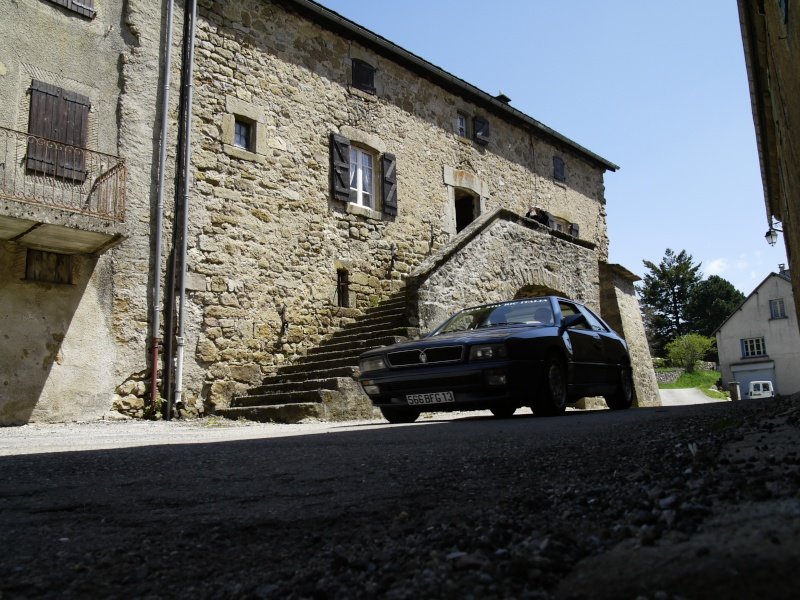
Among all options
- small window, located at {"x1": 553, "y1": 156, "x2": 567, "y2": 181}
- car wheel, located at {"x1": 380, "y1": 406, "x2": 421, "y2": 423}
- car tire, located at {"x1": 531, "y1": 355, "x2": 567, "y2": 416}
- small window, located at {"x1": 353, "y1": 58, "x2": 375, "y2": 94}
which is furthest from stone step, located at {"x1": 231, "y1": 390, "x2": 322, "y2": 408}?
small window, located at {"x1": 553, "y1": 156, "x2": 567, "y2": 181}

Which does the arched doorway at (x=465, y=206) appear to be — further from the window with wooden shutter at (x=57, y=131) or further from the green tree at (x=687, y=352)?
the green tree at (x=687, y=352)

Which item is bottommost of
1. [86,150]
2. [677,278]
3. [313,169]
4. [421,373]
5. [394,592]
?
[394,592]

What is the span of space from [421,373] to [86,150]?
6.33m

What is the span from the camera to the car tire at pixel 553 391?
8.09 metres

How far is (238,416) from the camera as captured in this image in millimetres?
11328

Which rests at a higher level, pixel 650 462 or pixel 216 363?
pixel 216 363

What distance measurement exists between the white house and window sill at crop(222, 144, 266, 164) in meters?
40.4

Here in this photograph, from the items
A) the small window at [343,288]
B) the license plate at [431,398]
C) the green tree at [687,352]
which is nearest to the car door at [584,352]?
the license plate at [431,398]

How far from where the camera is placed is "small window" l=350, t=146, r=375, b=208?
51.9 feet

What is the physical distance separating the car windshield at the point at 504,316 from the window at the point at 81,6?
7.95 metres

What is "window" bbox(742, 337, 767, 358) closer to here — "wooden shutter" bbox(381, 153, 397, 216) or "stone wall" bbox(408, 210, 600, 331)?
"stone wall" bbox(408, 210, 600, 331)

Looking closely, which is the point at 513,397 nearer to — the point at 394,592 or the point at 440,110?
the point at 394,592

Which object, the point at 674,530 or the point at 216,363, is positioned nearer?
the point at 674,530

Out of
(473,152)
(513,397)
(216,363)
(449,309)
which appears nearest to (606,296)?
(473,152)
